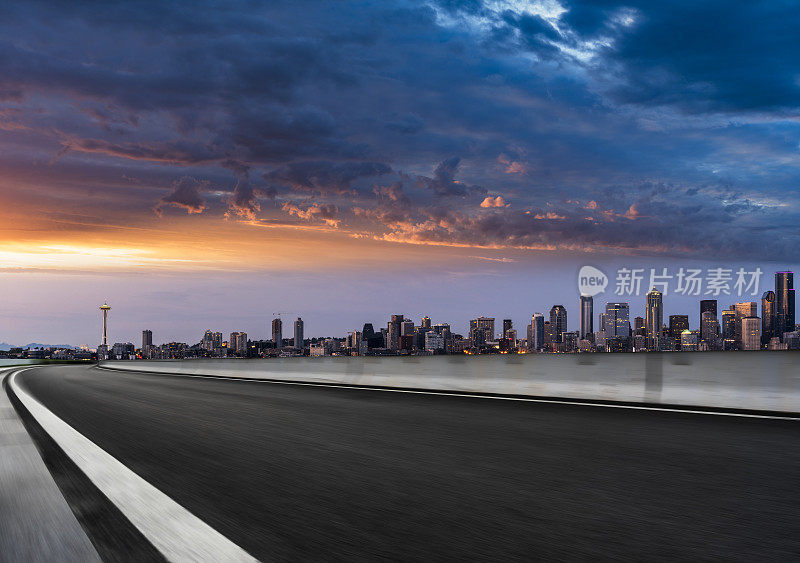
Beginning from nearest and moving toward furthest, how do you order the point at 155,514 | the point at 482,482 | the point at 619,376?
the point at 155,514 < the point at 482,482 < the point at 619,376

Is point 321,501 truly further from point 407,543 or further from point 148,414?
point 148,414

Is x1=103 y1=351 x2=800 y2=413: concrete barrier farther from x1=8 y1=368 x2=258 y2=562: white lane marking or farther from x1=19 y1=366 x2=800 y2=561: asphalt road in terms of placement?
x1=8 y1=368 x2=258 y2=562: white lane marking

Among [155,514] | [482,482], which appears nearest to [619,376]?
[482,482]

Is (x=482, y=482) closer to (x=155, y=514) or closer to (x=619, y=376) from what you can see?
(x=155, y=514)

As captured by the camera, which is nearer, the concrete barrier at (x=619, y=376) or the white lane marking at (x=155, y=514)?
the white lane marking at (x=155, y=514)

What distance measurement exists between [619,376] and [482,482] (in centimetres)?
907

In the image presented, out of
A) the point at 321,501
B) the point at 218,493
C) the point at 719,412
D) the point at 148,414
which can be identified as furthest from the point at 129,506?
the point at 719,412

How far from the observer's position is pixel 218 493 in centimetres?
607

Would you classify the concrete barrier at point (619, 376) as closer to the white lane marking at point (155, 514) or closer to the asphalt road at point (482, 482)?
the asphalt road at point (482, 482)

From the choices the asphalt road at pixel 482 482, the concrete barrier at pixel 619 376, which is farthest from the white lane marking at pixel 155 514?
the concrete barrier at pixel 619 376

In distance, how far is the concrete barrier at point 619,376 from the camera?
12180 mm

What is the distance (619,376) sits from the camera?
14570mm

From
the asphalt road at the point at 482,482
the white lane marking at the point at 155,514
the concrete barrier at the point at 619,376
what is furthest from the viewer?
the concrete barrier at the point at 619,376

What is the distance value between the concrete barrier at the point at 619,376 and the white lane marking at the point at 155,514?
392 inches
